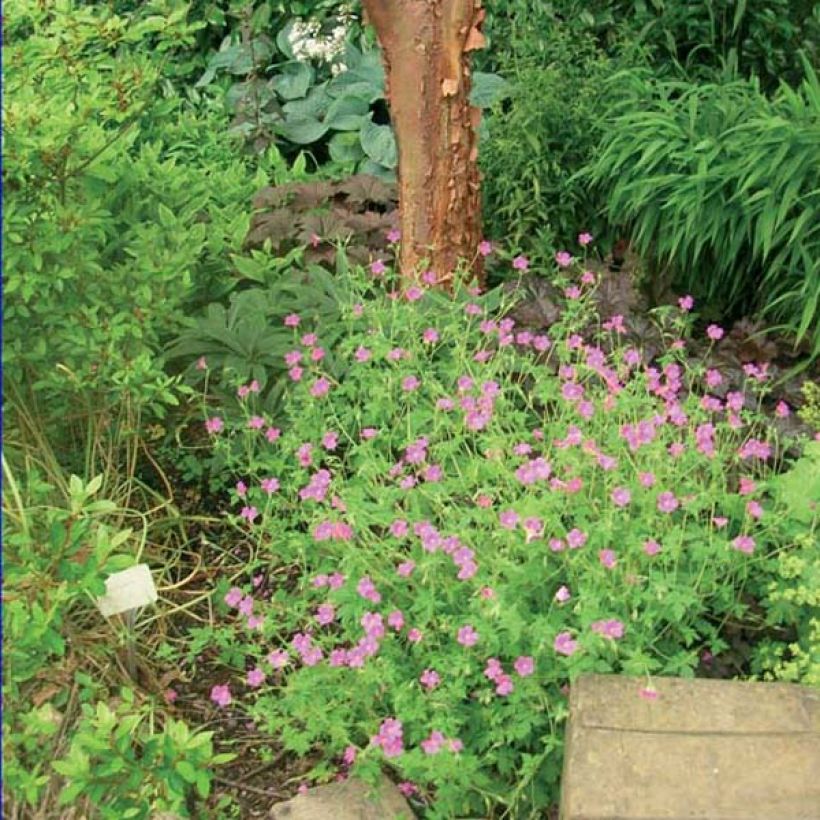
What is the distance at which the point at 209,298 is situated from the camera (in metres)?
4.13

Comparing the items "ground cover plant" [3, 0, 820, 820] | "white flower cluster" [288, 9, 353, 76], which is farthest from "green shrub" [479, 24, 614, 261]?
"white flower cluster" [288, 9, 353, 76]

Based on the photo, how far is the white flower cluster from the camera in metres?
6.04

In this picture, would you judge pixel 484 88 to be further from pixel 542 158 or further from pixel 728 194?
pixel 728 194

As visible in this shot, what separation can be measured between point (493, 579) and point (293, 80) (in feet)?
12.4

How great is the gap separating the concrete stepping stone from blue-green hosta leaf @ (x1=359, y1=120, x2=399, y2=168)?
3.11 meters

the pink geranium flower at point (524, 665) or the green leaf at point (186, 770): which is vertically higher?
the pink geranium flower at point (524, 665)

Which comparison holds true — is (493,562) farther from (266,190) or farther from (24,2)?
(266,190)

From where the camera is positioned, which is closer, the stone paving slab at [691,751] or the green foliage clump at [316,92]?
the stone paving slab at [691,751]

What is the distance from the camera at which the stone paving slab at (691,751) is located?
2406mm

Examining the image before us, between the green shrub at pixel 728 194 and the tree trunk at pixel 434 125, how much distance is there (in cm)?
56

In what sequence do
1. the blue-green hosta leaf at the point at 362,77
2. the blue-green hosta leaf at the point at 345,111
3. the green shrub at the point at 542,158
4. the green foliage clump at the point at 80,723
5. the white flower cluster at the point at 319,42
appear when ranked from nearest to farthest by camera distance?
the green foliage clump at the point at 80,723 < the green shrub at the point at 542,158 < the blue-green hosta leaf at the point at 345,111 < the blue-green hosta leaf at the point at 362,77 < the white flower cluster at the point at 319,42

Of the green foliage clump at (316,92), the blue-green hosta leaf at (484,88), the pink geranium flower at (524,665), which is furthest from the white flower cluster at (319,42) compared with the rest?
the pink geranium flower at (524,665)

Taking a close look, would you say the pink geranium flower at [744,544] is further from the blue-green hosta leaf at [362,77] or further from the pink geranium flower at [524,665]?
the blue-green hosta leaf at [362,77]

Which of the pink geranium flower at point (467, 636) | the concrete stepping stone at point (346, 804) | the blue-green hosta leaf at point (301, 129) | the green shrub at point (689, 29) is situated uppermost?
the green shrub at point (689, 29)
